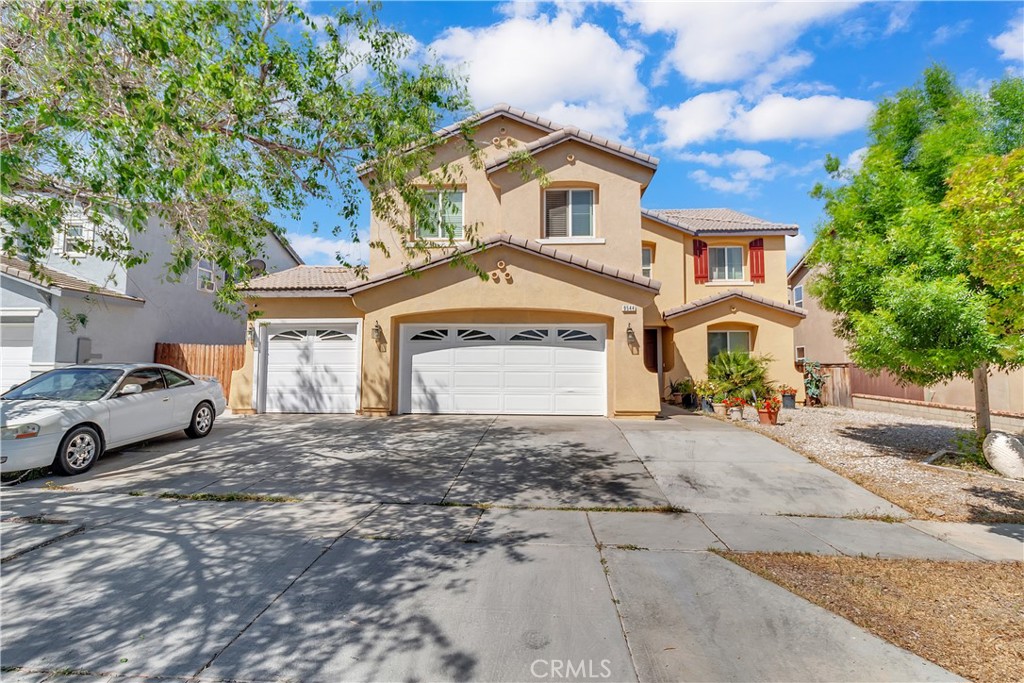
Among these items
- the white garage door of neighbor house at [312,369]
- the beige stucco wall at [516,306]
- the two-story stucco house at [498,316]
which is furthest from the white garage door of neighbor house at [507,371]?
the white garage door of neighbor house at [312,369]

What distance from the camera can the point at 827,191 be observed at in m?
9.65

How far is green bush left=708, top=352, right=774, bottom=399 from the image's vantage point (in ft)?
49.4

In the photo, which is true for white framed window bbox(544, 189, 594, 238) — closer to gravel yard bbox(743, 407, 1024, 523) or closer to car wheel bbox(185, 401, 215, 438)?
gravel yard bbox(743, 407, 1024, 523)

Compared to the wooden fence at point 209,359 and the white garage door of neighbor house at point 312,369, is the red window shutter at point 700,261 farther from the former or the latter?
the wooden fence at point 209,359

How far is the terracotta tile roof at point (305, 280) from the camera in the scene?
12812 millimetres

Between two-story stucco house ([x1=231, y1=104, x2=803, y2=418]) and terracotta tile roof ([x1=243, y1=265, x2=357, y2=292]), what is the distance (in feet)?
0.21

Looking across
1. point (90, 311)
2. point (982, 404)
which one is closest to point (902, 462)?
point (982, 404)

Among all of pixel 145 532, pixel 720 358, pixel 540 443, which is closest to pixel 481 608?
pixel 145 532

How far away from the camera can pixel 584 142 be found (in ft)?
45.0

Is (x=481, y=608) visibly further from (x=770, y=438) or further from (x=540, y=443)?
(x=770, y=438)

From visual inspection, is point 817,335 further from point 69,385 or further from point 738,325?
point 69,385

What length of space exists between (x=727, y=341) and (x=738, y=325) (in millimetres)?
691

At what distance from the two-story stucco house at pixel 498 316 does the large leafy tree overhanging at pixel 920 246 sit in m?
4.33

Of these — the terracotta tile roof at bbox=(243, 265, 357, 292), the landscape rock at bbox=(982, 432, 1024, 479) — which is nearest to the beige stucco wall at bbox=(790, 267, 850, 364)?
the landscape rock at bbox=(982, 432, 1024, 479)
